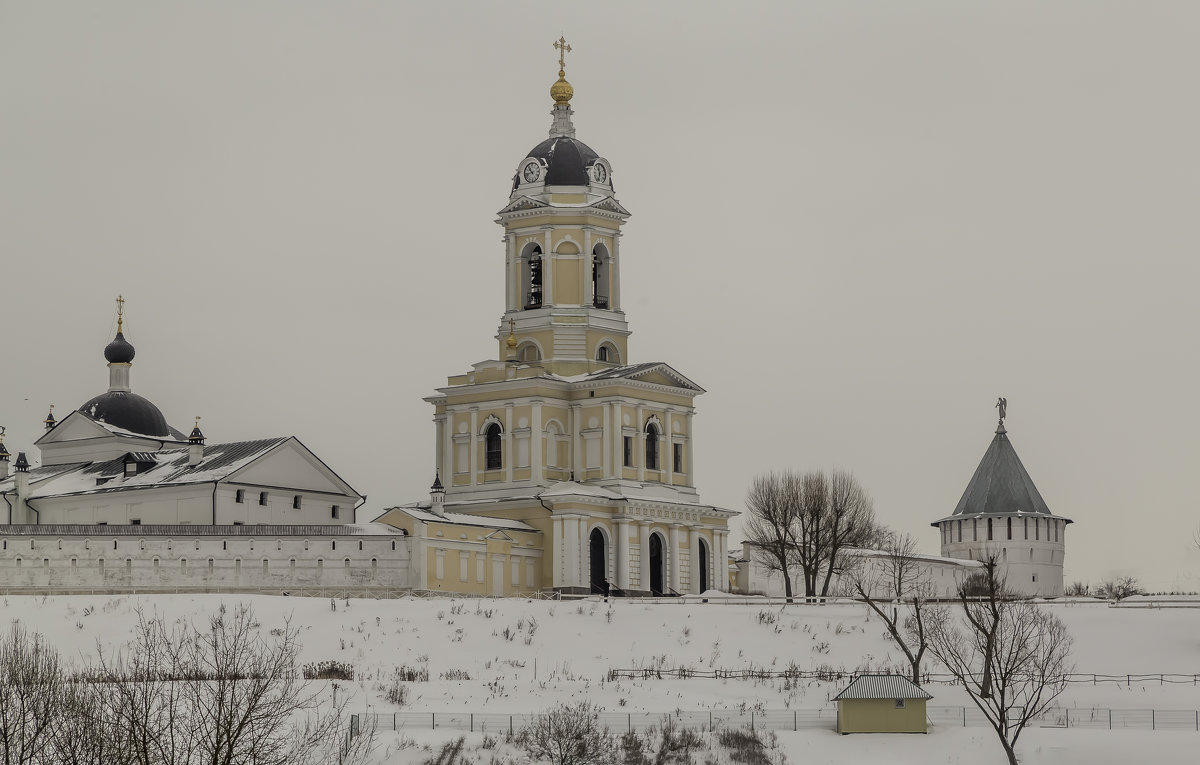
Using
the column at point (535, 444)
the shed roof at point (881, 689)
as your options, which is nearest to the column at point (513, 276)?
the column at point (535, 444)

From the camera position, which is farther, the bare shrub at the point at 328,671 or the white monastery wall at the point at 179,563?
the white monastery wall at the point at 179,563

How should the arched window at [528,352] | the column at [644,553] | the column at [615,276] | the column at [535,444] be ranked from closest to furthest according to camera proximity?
the column at [644,553] < the column at [535,444] < the arched window at [528,352] < the column at [615,276]

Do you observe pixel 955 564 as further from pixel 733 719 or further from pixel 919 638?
pixel 733 719

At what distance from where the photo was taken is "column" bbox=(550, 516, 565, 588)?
242ft

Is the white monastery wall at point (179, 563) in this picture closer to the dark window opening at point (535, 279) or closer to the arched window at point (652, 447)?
the arched window at point (652, 447)

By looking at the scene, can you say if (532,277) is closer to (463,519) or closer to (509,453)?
(509,453)

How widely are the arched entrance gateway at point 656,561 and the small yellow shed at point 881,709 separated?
2589 centimetres

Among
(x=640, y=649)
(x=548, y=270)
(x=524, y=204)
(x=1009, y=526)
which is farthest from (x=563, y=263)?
(x=1009, y=526)

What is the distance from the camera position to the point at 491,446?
78.6 m

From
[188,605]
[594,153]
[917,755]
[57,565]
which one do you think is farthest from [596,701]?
[594,153]

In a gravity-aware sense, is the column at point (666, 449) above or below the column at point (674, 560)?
above

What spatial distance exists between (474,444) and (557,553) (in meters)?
5.89

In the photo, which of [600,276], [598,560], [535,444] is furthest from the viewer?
[600,276]

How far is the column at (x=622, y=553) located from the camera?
75.2 meters
